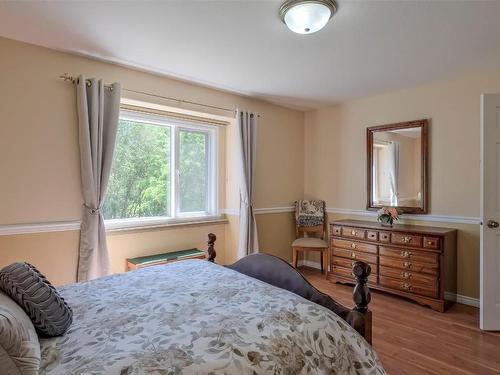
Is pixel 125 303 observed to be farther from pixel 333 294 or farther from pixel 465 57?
pixel 465 57

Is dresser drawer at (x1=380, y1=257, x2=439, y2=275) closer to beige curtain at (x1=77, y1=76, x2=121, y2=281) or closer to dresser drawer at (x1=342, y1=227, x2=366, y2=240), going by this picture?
dresser drawer at (x1=342, y1=227, x2=366, y2=240)

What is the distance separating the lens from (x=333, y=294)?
3416 mm

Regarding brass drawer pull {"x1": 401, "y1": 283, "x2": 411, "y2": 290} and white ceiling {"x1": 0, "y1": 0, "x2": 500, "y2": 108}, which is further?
brass drawer pull {"x1": 401, "y1": 283, "x2": 411, "y2": 290}

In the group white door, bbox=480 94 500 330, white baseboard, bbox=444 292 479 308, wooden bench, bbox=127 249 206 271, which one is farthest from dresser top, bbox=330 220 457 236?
wooden bench, bbox=127 249 206 271

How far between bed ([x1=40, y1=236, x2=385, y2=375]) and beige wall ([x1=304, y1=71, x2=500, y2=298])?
2409mm

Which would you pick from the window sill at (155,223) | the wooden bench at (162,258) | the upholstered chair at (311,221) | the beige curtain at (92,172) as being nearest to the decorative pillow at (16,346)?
the beige curtain at (92,172)

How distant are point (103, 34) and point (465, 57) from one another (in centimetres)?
305

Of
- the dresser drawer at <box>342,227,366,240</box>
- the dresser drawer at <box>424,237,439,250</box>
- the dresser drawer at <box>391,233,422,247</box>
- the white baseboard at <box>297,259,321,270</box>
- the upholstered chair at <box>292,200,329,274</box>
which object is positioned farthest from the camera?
the white baseboard at <box>297,259,321,270</box>

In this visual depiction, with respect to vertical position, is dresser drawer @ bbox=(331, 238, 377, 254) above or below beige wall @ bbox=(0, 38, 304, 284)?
below

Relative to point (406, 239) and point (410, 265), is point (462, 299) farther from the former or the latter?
point (406, 239)

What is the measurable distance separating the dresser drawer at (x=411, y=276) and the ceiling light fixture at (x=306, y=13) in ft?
8.38

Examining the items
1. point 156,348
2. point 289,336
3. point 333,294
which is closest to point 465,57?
point 333,294

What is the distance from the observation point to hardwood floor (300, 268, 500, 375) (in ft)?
6.77

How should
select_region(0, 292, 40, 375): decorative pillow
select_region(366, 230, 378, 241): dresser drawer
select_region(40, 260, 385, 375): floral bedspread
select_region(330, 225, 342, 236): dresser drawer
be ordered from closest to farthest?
select_region(0, 292, 40, 375): decorative pillow < select_region(40, 260, 385, 375): floral bedspread < select_region(366, 230, 378, 241): dresser drawer < select_region(330, 225, 342, 236): dresser drawer
